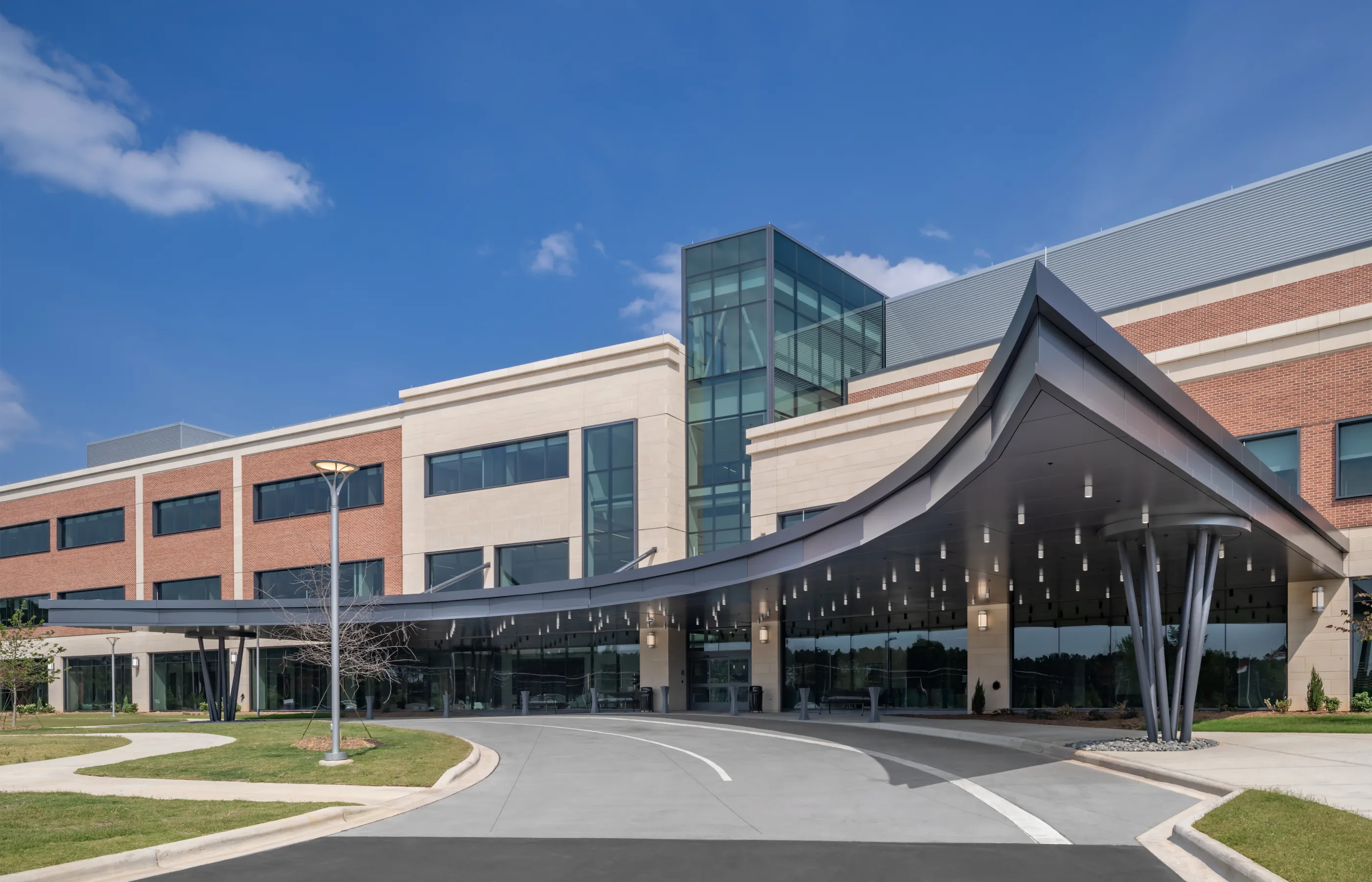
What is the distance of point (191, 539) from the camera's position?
55.3 metres

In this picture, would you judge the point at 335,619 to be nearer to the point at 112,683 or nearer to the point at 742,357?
the point at 742,357

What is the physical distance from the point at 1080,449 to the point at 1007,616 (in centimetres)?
1965

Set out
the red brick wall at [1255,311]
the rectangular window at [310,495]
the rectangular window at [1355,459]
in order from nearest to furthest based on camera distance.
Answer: the rectangular window at [1355,459] → the red brick wall at [1255,311] → the rectangular window at [310,495]

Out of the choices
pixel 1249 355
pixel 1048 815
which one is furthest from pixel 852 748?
pixel 1249 355

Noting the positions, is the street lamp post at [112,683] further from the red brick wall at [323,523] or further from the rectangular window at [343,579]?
the rectangular window at [343,579]

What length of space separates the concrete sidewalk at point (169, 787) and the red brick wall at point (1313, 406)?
869 inches

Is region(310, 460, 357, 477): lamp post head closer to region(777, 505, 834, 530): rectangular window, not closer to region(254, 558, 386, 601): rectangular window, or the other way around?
region(777, 505, 834, 530): rectangular window

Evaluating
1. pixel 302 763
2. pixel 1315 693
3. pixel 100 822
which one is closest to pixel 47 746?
pixel 302 763

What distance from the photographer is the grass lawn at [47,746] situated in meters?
23.0

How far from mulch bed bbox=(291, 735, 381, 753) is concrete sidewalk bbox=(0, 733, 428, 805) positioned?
311 cm

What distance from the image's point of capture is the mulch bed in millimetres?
22125

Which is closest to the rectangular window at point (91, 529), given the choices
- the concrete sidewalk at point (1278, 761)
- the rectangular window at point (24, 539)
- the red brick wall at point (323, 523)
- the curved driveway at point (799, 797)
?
the rectangular window at point (24, 539)

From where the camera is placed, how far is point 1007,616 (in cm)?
3250

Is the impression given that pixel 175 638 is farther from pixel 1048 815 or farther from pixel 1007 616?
pixel 1048 815
